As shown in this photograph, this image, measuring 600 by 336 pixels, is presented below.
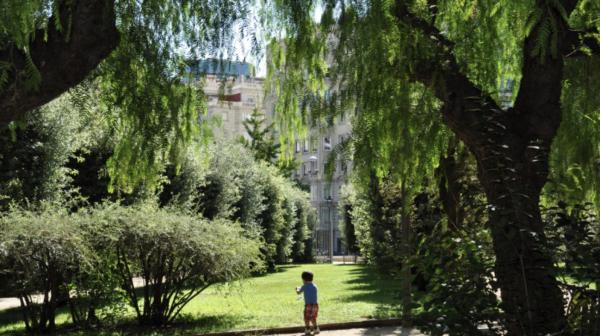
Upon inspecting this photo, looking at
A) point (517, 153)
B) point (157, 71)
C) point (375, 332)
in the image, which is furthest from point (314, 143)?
point (375, 332)

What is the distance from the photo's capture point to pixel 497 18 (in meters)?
8.02

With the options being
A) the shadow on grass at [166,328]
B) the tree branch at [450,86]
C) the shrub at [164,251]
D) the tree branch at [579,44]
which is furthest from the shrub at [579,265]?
the shrub at [164,251]

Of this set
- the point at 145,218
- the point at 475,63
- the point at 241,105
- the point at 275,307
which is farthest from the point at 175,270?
the point at 241,105

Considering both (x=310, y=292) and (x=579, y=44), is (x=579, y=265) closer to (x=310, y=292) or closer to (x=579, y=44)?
(x=579, y=44)

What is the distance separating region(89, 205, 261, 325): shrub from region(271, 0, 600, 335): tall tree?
6535mm

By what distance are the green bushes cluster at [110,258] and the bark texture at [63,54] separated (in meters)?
7.43

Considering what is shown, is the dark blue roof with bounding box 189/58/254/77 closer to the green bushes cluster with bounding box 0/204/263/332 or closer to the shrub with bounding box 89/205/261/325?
the green bushes cluster with bounding box 0/204/263/332

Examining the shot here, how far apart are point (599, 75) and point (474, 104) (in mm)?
1975

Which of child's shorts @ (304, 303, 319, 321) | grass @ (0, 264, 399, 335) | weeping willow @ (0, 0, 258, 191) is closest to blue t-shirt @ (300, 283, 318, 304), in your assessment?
child's shorts @ (304, 303, 319, 321)

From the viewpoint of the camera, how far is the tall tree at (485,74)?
16.9 ft

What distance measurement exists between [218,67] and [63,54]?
5.23ft

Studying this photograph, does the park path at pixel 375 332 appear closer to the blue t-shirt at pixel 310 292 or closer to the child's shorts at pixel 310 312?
the child's shorts at pixel 310 312

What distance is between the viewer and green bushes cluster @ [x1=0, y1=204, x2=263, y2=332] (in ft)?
42.4

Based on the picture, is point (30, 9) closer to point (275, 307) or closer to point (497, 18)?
point (497, 18)
